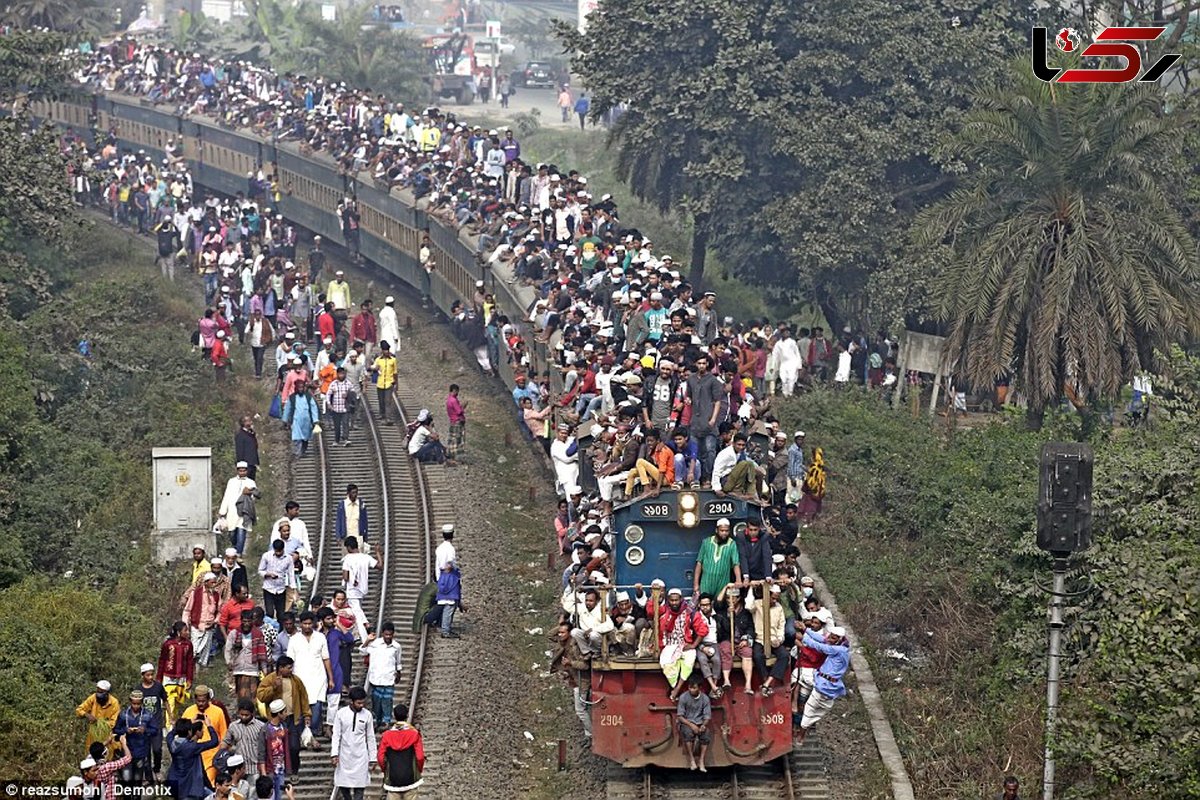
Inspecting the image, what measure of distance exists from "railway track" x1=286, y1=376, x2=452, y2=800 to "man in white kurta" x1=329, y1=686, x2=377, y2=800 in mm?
1602

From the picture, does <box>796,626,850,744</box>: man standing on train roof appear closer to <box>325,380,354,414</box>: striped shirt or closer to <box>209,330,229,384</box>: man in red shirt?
<box>325,380,354,414</box>: striped shirt

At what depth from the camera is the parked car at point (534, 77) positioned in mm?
83938

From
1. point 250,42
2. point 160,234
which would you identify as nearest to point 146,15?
point 250,42

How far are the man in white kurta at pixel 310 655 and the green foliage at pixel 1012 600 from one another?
601 cm

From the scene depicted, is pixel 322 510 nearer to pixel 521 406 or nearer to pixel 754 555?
pixel 521 406

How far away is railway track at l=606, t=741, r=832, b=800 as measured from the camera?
65.8 ft

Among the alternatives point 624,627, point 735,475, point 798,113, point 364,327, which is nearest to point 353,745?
point 624,627

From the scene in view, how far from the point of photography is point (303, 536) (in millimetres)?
23875

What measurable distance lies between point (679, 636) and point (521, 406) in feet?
38.7

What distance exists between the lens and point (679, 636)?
19.5 meters

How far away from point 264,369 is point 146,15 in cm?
5601

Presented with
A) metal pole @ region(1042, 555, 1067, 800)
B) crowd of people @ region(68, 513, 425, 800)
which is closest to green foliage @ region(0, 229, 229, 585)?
crowd of people @ region(68, 513, 425, 800)

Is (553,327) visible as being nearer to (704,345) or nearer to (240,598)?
(704,345)

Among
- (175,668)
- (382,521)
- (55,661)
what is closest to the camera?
(175,668)
